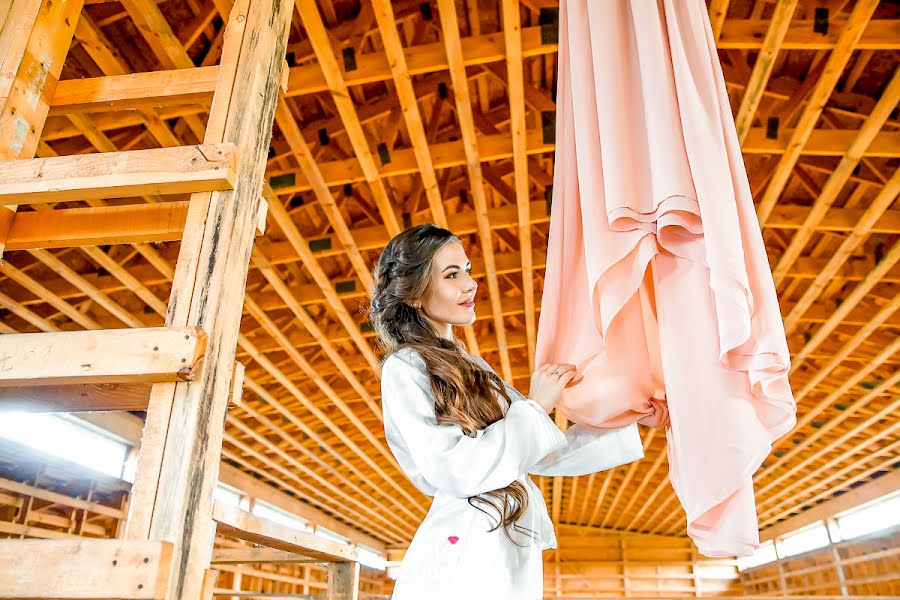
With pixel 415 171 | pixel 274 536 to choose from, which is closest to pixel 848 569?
pixel 415 171

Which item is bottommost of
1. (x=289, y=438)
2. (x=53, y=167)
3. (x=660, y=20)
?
(x=53, y=167)

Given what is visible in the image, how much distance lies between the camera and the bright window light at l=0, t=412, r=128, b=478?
23.0 feet

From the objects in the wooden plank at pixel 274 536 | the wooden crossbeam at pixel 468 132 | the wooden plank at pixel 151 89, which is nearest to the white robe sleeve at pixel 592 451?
the wooden plank at pixel 274 536

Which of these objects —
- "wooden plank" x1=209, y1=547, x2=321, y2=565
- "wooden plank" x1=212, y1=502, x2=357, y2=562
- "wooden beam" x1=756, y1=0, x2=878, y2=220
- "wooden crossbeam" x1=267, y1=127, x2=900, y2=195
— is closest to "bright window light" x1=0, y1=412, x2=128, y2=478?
"wooden crossbeam" x1=267, y1=127, x2=900, y2=195

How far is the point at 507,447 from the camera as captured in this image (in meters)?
1.34

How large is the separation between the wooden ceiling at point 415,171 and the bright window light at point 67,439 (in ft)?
3.92

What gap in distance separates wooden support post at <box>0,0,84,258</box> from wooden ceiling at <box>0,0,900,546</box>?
0.06m

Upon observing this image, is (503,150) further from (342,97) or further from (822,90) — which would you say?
(822,90)

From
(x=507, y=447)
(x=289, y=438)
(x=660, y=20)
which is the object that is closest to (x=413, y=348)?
(x=507, y=447)

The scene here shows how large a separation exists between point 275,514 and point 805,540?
11786mm

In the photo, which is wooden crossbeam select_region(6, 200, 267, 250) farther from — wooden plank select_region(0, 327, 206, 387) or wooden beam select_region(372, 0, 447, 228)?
wooden beam select_region(372, 0, 447, 228)

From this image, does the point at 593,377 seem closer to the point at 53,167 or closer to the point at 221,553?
the point at 53,167

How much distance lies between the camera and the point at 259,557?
2.23 m

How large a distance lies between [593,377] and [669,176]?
49cm
